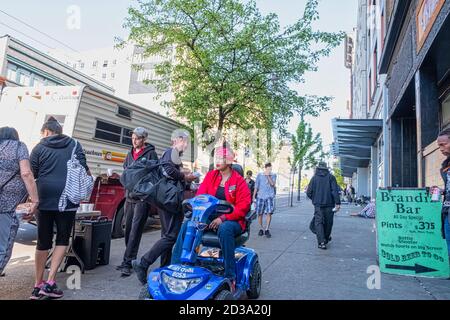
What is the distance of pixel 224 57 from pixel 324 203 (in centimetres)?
721

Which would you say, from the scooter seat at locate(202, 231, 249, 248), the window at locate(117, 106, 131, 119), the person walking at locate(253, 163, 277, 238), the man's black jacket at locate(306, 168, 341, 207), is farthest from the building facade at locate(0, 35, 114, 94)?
the scooter seat at locate(202, 231, 249, 248)

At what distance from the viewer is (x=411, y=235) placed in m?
5.04

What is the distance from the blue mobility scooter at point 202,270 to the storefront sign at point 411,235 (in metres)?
2.59

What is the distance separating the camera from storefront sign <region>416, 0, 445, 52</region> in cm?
553

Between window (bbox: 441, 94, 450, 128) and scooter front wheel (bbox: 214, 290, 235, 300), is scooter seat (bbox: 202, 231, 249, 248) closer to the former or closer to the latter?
scooter front wheel (bbox: 214, 290, 235, 300)

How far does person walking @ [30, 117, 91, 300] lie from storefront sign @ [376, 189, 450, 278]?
15.0ft

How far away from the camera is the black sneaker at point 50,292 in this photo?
3.50 m

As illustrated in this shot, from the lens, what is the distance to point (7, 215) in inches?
132

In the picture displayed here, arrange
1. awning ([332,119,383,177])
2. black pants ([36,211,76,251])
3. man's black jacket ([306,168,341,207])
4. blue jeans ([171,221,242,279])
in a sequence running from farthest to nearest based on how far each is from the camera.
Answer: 1. awning ([332,119,383,177])
2. man's black jacket ([306,168,341,207])
3. black pants ([36,211,76,251])
4. blue jeans ([171,221,242,279])

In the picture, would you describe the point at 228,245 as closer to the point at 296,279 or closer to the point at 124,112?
the point at 296,279

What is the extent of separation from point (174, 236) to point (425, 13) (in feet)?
20.4

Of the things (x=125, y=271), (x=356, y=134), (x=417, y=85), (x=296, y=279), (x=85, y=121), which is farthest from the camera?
(x=356, y=134)

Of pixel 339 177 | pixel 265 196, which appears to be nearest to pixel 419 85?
pixel 265 196
